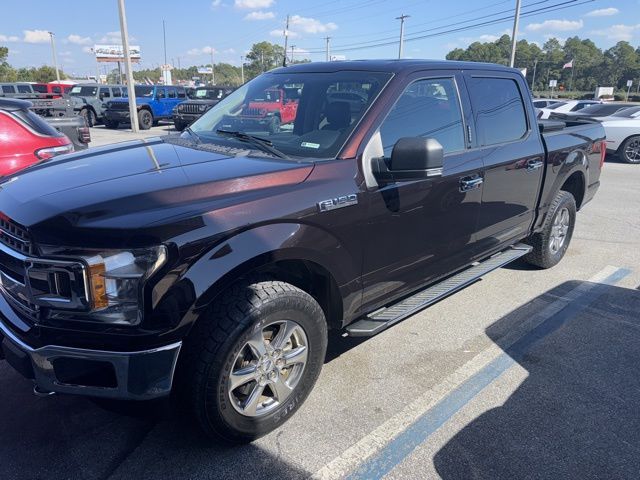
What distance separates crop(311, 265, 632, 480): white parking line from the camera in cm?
243

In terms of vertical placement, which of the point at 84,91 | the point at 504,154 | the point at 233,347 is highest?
the point at 84,91

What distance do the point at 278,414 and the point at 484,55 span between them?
89.9 metres

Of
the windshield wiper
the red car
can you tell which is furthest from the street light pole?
the windshield wiper

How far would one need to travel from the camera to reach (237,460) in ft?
8.04

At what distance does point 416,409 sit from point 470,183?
161 cm

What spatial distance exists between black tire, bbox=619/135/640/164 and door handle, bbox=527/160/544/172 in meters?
11.5

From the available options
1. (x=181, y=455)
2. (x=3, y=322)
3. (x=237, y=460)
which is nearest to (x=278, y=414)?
(x=237, y=460)

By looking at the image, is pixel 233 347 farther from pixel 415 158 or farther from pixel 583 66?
pixel 583 66

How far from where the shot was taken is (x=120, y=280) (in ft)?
6.62

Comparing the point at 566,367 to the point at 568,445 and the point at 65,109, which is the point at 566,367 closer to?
the point at 568,445

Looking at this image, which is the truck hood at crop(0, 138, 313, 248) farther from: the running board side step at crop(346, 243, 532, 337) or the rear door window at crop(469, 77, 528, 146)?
the rear door window at crop(469, 77, 528, 146)

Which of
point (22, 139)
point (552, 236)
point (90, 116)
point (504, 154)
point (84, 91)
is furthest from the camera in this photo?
point (84, 91)

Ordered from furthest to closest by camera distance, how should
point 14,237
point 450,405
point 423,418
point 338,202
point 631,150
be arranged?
point 631,150 < point 450,405 < point 423,418 < point 338,202 < point 14,237

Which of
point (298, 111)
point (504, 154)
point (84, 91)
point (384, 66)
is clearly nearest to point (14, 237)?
point (298, 111)
